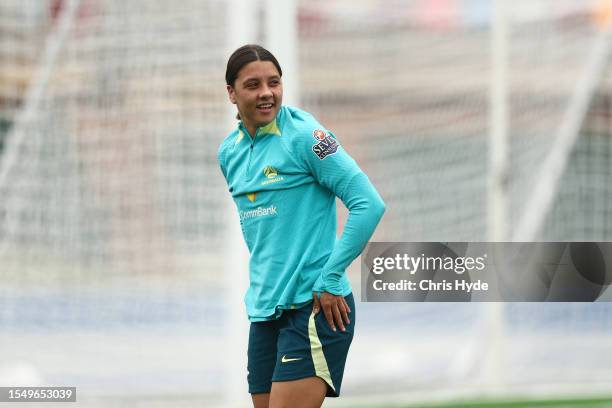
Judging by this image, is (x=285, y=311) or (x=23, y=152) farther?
(x=23, y=152)

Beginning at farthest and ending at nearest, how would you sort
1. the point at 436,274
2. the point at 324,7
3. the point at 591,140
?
the point at 591,140 → the point at 324,7 → the point at 436,274

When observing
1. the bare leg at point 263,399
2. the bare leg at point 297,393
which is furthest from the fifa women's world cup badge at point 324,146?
the bare leg at point 263,399

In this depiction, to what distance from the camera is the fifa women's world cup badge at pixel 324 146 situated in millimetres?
3760

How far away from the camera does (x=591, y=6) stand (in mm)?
9625

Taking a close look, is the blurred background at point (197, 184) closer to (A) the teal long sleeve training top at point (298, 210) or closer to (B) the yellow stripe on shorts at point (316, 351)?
(A) the teal long sleeve training top at point (298, 210)

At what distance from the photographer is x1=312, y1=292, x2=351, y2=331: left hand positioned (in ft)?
12.3

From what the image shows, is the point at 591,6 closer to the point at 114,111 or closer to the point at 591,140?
the point at 591,140

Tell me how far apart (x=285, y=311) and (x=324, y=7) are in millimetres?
4777

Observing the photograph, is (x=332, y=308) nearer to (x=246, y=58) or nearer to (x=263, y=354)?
(x=263, y=354)

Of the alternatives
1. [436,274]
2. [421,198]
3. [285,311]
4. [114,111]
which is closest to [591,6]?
[421,198]

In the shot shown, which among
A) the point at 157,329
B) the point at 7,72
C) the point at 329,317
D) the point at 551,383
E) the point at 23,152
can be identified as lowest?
the point at 551,383

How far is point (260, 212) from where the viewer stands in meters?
3.89

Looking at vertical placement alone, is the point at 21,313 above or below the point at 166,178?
below

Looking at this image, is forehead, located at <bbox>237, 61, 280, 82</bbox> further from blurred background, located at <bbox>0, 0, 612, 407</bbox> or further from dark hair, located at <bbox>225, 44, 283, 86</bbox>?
blurred background, located at <bbox>0, 0, 612, 407</bbox>
